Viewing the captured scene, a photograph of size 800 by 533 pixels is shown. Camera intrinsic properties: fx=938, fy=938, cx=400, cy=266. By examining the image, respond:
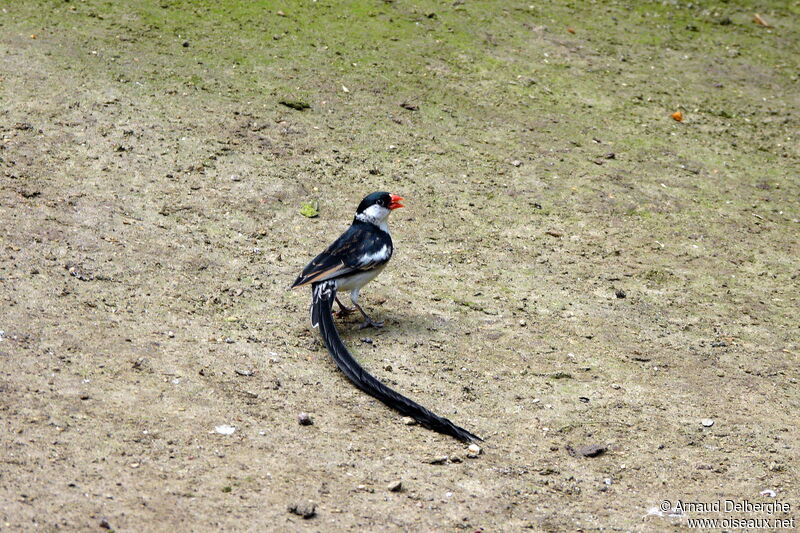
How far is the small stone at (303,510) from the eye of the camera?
12.5 feet

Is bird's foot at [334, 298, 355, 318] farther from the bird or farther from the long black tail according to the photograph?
the long black tail

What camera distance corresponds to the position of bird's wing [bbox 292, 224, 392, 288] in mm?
5391

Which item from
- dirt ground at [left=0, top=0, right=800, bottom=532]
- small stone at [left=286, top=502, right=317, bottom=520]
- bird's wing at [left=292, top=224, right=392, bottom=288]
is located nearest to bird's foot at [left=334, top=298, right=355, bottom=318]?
dirt ground at [left=0, top=0, right=800, bottom=532]

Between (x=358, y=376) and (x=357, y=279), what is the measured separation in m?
0.85

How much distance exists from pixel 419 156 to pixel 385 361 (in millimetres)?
2858

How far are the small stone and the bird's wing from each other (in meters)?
1.75

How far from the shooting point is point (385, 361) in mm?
5242

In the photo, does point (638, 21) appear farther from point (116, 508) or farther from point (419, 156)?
point (116, 508)

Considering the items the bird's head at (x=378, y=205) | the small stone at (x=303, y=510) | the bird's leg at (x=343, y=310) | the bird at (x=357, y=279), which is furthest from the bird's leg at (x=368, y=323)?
the small stone at (x=303, y=510)

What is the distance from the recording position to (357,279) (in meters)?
5.54

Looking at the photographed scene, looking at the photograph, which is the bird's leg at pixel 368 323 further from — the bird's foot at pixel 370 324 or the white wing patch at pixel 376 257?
the white wing patch at pixel 376 257

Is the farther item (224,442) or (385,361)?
(385,361)

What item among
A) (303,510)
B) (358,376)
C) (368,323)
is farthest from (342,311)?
(303,510)

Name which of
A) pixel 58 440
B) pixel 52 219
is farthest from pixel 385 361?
pixel 52 219
